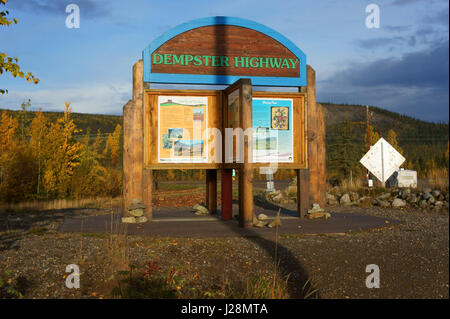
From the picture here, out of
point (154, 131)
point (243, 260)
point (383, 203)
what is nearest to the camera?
point (243, 260)

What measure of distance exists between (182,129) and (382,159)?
30.1 feet

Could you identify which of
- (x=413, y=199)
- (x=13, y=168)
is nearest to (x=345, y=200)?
(x=413, y=199)

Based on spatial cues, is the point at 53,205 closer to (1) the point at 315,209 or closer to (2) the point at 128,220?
(2) the point at 128,220

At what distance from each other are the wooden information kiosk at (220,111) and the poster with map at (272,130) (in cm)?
2

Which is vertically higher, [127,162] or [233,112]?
[233,112]

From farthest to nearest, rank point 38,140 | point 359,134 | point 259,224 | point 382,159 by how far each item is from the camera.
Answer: point 359,134 → point 38,140 → point 382,159 → point 259,224

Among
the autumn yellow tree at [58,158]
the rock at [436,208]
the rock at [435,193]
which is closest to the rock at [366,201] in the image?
the rock at [435,193]

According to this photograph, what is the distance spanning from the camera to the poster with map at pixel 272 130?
9609 mm

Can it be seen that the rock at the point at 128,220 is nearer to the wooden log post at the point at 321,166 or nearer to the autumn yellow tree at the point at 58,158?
the wooden log post at the point at 321,166

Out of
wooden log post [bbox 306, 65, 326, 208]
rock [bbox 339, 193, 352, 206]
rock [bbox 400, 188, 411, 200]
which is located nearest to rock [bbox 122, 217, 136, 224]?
wooden log post [bbox 306, 65, 326, 208]

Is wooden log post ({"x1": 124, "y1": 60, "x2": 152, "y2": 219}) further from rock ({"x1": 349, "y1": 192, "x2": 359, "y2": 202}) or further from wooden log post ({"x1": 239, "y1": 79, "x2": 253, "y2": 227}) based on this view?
rock ({"x1": 349, "y1": 192, "x2": 359, "y2": 202})

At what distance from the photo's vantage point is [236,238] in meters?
6.90

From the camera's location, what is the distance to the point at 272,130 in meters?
9.77
